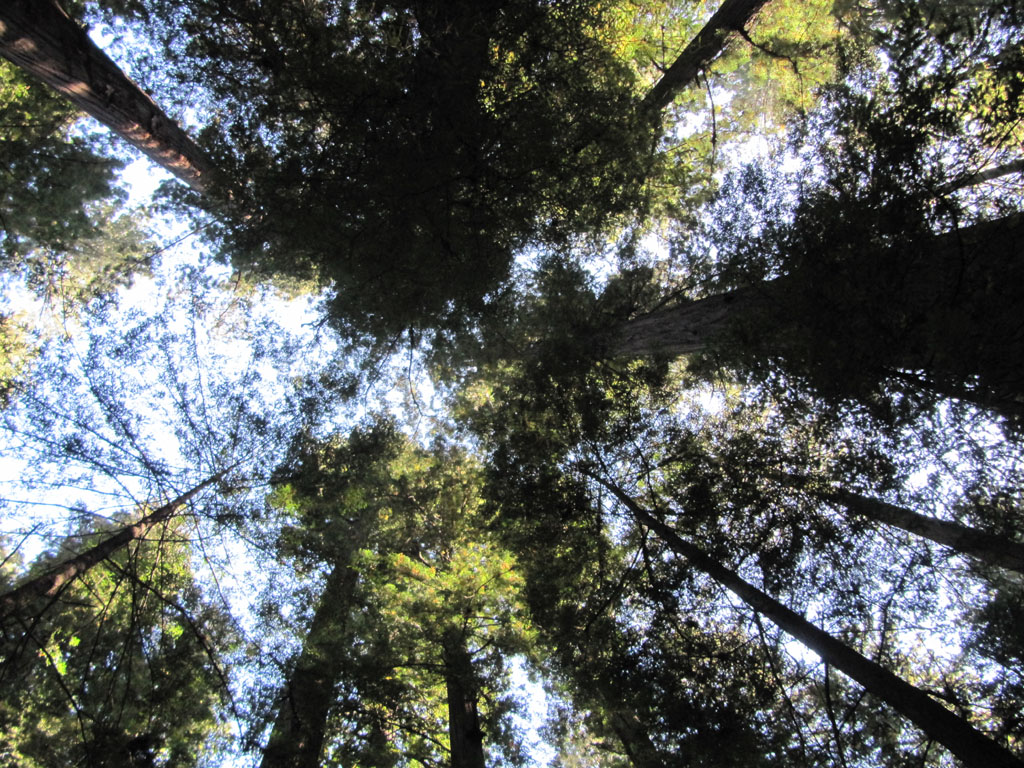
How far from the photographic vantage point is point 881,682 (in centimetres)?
357

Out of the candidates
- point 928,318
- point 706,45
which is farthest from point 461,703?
point 706,45

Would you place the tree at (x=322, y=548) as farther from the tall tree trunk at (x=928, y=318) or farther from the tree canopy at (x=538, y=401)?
the tall tree trunk at (x=928, y=318)

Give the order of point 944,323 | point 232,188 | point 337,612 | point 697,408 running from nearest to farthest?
point 944,323 < point 232,188 < point 697,408 < point 337,612

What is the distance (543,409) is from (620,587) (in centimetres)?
227

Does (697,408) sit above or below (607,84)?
below

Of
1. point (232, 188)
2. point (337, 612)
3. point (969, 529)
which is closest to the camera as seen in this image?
point (969, 529)

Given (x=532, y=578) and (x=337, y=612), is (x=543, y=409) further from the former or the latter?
(x=337, y=612)

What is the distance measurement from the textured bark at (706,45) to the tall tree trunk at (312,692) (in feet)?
29.3

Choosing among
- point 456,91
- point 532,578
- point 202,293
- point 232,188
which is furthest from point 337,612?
point 456,91

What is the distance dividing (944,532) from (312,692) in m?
7.76

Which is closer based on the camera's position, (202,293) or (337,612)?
(337,612)

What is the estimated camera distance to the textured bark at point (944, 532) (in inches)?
172

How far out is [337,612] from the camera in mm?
6777

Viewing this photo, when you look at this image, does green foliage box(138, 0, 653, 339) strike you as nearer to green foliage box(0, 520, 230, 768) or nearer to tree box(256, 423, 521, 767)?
tree box(256, 423, 521, 767)
